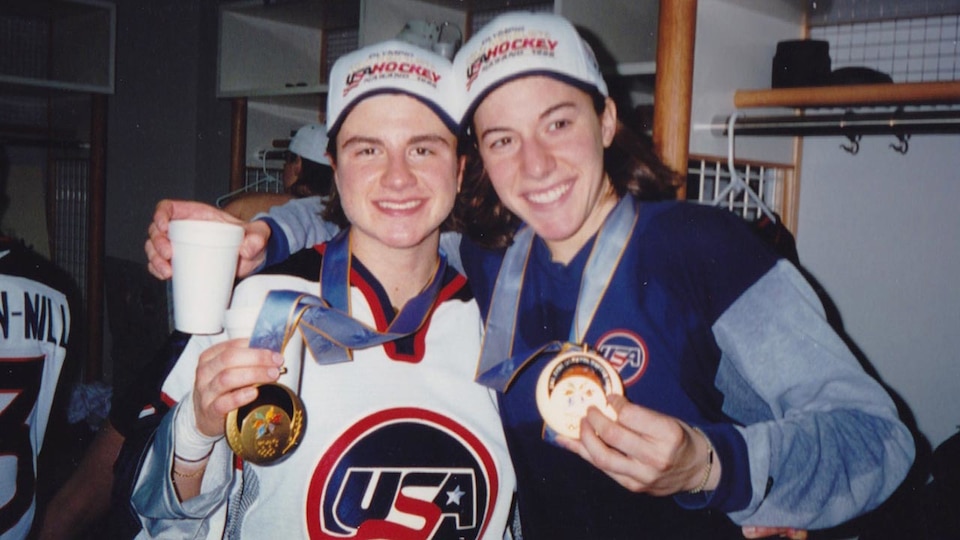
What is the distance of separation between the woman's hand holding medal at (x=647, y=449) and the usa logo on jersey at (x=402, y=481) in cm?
46

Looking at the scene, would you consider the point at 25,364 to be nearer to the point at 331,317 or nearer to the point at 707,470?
the point at 331,317

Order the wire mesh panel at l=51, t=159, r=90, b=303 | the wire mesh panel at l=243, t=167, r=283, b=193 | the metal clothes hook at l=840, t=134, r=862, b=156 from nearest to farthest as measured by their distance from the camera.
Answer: the metal clothes hook at l=840, t=134, r=862, b=156 < the wire mesh panel at l=243, t=167, r=283, b=193 < the wire mesh panel at l=51, t=159, r=90, b=303

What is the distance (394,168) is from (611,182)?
1.86 ft

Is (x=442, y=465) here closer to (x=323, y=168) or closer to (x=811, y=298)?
(x=811, y=298)

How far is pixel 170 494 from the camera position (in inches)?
57.4

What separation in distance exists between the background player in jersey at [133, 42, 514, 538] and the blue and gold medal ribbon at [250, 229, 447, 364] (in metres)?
0.02

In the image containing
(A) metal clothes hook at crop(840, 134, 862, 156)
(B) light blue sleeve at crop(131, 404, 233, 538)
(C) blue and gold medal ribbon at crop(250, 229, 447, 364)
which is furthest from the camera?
(A) metal clothes hook at crop(840, 134, 862, 156)

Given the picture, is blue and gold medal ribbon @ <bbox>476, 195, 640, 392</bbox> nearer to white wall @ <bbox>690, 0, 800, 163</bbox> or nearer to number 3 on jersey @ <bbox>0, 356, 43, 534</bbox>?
white wall @ <bbox>690, 0, 800, 163</bbox>

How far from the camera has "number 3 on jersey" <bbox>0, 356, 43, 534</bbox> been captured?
2.38 metres

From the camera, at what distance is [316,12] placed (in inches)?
180

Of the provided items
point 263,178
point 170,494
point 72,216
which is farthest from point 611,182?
point 72,216

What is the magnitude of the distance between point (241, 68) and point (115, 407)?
3599 mm

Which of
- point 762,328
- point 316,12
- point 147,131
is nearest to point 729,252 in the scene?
point 762,328

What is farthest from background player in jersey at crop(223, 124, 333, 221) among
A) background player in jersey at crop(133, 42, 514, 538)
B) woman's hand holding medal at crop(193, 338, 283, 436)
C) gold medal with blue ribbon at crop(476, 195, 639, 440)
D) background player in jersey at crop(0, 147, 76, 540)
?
woman's hand holding medal at crop(193, 338, 283, 436)
